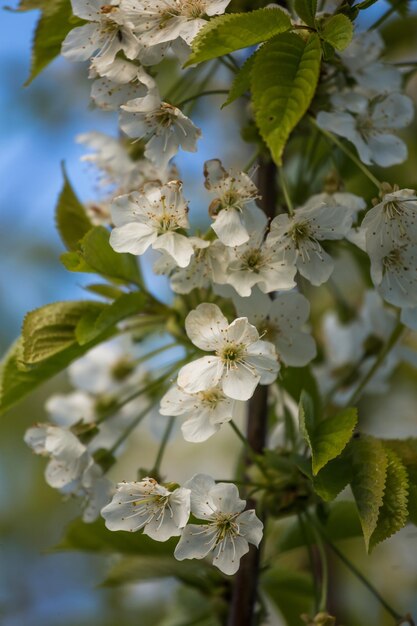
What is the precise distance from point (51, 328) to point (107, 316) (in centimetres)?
9

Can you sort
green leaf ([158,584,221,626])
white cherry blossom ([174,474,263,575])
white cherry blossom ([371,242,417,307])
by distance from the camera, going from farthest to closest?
green leaf ([158,584,221,626]), white cherry blossom ([371,242,417,307]), white cherry blossom ([174,474,263,575])

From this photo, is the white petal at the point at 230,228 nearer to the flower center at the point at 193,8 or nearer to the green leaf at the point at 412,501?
the flower center at the point at 193,8

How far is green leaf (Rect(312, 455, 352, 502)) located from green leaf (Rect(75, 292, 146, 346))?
0.39m

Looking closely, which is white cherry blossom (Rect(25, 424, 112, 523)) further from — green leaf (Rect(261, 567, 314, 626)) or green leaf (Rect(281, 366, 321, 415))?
green leaf (Rect(261, 567, 314, 626))

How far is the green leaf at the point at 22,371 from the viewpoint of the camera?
1389mm

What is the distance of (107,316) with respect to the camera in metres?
1.34

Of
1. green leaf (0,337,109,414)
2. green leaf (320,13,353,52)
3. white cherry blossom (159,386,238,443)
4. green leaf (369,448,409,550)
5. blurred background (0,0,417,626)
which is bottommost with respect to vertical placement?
blurred background (0,0,417,626)

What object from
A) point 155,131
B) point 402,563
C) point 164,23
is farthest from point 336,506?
point 402,563

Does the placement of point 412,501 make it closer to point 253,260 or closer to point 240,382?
point 240,382

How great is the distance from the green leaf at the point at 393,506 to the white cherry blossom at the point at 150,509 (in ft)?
0.85

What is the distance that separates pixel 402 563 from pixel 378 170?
159cm

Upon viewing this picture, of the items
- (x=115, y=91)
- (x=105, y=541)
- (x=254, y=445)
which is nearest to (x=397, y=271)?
(x=254, y=445)

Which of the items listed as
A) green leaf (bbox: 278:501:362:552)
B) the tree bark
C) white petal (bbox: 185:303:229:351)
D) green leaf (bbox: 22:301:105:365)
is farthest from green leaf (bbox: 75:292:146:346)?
green leaf (bbox: 278:501:362:552)

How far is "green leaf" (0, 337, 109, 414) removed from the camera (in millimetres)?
1389
